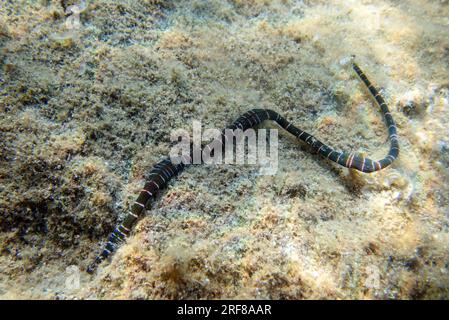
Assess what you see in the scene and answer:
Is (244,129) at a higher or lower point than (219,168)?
higher

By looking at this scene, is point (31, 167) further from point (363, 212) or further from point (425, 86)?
point (425, 86)

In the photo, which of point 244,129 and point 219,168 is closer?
point 219,168

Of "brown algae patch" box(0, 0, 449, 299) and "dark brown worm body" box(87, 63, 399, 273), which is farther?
"dark brown worm body" box(87, 63, 399, 273)

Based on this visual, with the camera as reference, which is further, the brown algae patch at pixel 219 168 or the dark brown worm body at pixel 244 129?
the dark brown worm body at pixel 244 129
